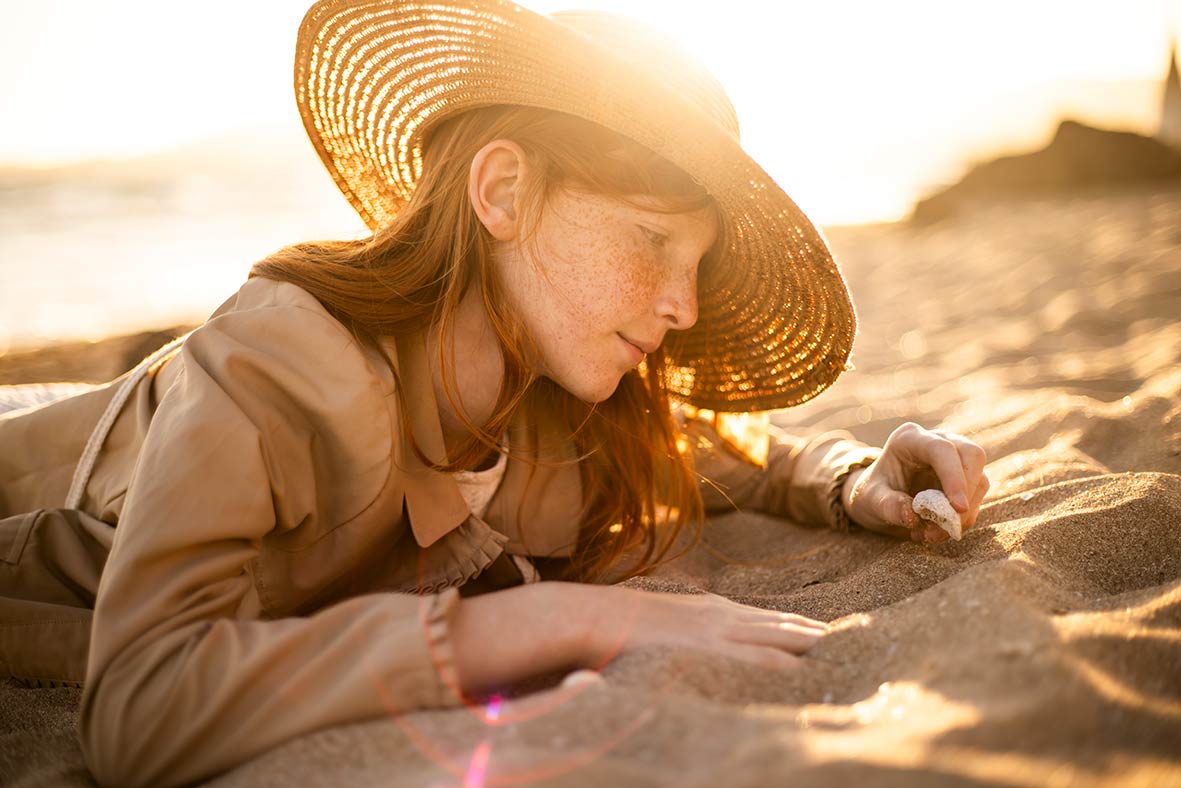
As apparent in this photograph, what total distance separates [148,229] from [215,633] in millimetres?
13039

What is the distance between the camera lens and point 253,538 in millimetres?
1369

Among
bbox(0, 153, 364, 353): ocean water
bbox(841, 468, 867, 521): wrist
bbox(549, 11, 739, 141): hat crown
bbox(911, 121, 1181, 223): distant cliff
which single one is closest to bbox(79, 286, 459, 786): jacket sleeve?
bbox(549, 11, 739, 141): hat crown

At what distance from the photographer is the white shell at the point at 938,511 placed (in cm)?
175

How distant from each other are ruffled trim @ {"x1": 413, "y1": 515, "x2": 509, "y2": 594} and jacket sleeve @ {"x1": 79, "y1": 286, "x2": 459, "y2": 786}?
17.2 inches

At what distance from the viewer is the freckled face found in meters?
1.71

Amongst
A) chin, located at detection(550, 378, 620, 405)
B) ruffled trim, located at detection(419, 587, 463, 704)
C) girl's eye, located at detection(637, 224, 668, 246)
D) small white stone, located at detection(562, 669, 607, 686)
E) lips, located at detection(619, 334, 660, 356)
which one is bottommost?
small white stone, located at detection(562, 669, 607, 686)

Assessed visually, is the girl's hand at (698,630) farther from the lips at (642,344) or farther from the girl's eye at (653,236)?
the girl's eye at (653,236)

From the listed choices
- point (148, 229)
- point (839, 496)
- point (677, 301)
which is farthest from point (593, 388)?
point (148, 229)

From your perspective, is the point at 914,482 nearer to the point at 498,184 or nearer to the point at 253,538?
the point at 498,184

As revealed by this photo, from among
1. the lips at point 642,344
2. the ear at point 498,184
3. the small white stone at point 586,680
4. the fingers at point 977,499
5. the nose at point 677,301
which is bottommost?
the fingers at point 977,499

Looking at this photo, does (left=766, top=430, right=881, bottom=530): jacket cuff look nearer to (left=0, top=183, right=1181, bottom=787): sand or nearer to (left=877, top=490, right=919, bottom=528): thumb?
(left=0, top=183, right=1181, bottom=787): sand

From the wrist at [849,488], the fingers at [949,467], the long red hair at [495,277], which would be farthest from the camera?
the wrist at [849,488]

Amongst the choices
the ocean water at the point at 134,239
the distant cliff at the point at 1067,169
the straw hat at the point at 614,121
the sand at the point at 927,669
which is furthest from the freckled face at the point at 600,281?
the distant cliff at the point at 1067,169

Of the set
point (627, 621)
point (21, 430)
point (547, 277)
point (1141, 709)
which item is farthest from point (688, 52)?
point (21, 430)
